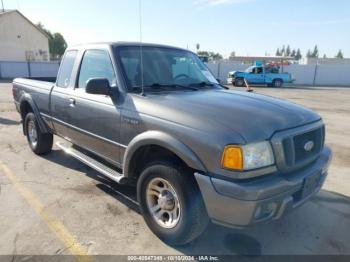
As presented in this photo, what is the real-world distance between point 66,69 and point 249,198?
141 inches

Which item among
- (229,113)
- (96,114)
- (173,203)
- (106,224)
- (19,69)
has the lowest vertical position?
(19,69)

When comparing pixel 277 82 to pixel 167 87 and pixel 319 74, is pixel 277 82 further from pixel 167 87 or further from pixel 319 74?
pixel 167 87

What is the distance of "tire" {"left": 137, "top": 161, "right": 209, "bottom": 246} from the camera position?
2.85 meters

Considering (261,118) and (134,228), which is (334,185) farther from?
(134,228)

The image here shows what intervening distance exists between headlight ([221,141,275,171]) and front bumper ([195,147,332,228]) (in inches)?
5.2

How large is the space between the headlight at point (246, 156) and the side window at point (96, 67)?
5.94 feet

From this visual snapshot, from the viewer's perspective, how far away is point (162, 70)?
13.0 ft

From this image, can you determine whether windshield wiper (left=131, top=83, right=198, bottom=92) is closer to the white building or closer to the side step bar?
the side step bar

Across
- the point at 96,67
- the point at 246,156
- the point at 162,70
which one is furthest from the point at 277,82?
the point at 246,156

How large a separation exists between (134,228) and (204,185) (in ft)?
4.15

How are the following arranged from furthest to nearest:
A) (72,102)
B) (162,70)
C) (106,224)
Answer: (72,102) < (162,70) < (106,224)

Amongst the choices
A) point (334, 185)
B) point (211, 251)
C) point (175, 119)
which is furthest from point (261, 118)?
point (334, 185)

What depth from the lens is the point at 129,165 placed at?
135 inches

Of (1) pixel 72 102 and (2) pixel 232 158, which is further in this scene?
(1) pixel 72 102
